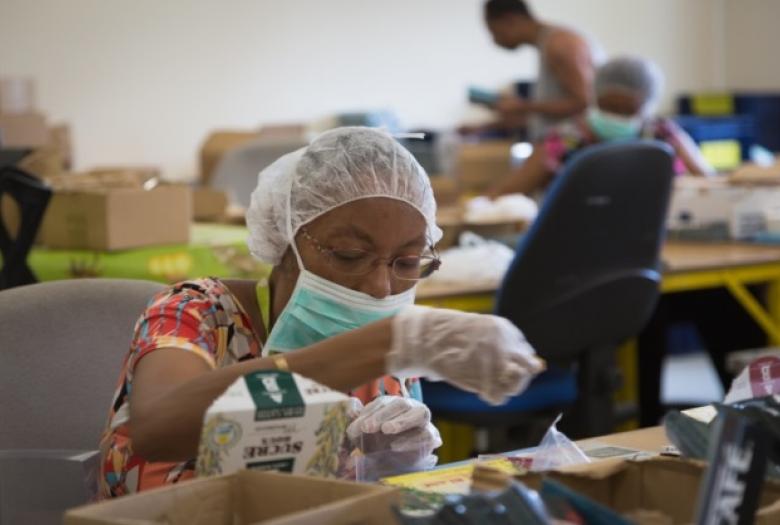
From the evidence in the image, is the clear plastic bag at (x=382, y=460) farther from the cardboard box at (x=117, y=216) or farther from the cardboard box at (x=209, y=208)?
the cardboard box at (x=209, y=208)

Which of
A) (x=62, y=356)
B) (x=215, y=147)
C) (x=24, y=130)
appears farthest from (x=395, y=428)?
(x=215, y=147)

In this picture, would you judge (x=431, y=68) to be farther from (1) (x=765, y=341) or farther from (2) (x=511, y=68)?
(1) (x=765, y=341)

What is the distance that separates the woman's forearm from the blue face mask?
0.27m

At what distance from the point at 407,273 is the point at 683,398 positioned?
3758 mm

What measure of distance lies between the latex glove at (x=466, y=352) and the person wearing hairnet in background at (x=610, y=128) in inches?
118

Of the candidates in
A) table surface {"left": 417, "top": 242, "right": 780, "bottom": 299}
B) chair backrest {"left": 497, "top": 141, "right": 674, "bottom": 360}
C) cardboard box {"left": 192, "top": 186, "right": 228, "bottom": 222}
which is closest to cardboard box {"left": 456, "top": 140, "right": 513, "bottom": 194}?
table surface {"left": 417, "top": 242, "right": 780, "bottom": 299}

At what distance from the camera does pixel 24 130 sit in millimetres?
4121

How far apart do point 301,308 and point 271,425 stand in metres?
0.59

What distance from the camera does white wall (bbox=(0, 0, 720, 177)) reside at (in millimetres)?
5945

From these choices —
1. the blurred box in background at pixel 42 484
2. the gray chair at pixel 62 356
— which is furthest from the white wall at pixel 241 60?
the blurred box in background at pixel 42 484

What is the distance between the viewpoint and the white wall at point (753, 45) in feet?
26.2

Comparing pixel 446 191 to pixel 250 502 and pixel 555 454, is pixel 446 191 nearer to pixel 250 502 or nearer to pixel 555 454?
pixel 555 454

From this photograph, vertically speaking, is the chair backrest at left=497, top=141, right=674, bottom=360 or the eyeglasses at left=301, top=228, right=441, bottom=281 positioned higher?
the eyeglasses at left=301, top=228, right=441, bottom=281

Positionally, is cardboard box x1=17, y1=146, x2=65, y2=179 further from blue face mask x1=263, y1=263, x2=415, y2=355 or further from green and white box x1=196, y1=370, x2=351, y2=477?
green and white box x1=196, y1=370, x2=351, y2=477
